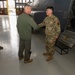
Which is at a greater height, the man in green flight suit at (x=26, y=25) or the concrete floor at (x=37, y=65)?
the man in green flight suit at (x=26, y=25)

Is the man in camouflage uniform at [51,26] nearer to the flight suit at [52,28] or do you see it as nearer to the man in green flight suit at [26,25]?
the flight suit at [52,28]

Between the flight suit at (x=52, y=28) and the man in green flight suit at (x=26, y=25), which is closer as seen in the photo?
the man in green flight suit at (x=26, y=25)

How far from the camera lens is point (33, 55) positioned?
12.6 feet

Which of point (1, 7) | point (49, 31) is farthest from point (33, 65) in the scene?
point (1, 7)

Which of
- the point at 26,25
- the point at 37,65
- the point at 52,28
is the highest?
the point at 26,25

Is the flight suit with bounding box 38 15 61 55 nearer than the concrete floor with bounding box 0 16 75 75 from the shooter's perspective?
No

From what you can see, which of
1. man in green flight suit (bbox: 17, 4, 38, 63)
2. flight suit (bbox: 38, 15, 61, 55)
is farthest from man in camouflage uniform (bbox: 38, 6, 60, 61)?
man in green flight suit (bbox: 17, 4, 38, 63)

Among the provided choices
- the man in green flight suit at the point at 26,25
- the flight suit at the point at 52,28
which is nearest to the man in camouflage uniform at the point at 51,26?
the flight suit at the point at 52,28

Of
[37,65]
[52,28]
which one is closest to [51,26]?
[52,28]

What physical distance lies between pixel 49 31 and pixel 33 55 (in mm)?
956

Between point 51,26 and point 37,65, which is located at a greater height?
point 51,26

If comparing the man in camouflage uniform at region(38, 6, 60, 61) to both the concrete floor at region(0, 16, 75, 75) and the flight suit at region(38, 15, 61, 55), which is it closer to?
the flight suit at region(38, 15, 61, 55)

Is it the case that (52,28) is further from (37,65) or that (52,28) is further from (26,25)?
(37,65)

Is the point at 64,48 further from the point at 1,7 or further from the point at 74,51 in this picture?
the point at 1,7
